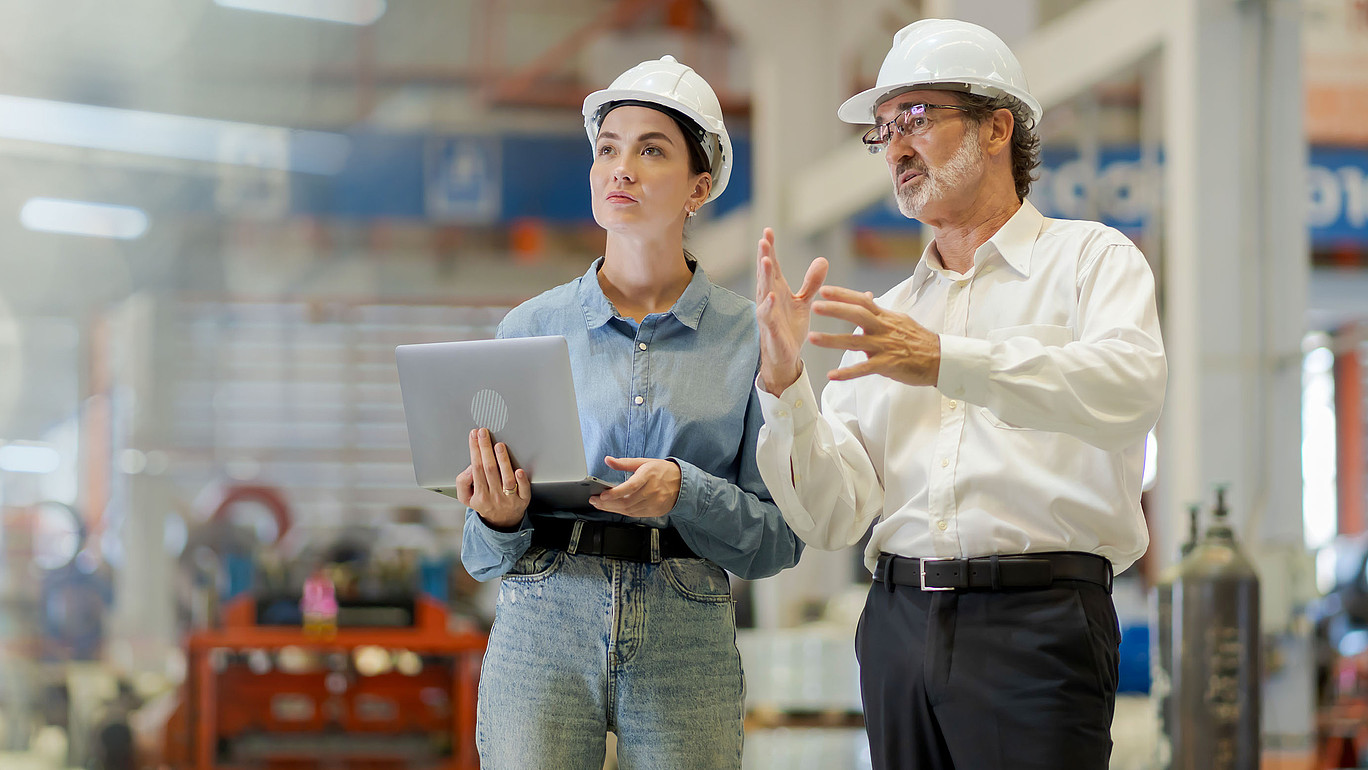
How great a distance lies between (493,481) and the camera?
5.91ft

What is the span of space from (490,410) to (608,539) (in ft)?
0.84

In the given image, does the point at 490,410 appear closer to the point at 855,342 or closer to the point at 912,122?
the point at 855,342

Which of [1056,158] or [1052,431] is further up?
[1056,158]

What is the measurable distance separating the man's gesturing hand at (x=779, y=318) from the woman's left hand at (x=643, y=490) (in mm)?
189

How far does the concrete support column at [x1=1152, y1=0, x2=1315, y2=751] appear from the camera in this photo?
4.24 metres

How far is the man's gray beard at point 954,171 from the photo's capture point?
6.29ft

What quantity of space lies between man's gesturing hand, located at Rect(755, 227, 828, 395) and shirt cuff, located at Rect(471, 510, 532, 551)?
0.41 meters

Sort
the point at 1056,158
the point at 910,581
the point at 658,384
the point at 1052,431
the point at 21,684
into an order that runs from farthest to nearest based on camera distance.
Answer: the point at 21,684
the point at 1056,158
the point at 658,384
the point at 910,581
the point at 1052,431

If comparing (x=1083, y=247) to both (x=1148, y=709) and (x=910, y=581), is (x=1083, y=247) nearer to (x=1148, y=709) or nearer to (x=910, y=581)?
(x=910, y=581)

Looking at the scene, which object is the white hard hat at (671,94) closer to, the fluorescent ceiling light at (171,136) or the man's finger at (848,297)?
the man's finger at (848,297)

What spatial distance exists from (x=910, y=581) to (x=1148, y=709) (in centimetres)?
412

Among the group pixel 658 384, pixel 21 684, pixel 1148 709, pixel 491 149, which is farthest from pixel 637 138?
pixel 491 149

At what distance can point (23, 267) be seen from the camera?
24.1 feet

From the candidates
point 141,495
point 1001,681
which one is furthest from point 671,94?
point 141,495
